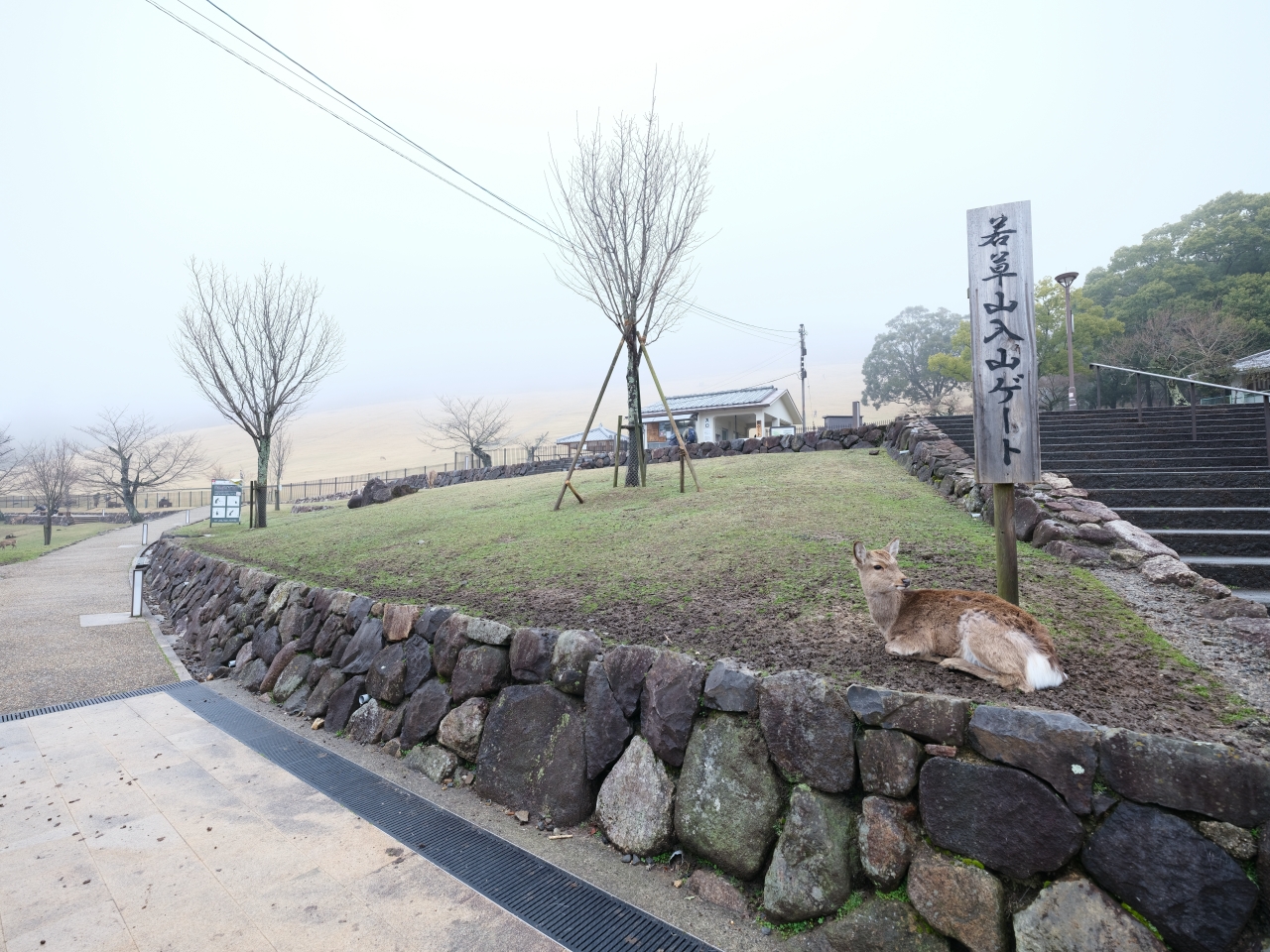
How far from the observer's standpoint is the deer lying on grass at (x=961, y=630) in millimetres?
2867

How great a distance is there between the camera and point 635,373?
1185cm

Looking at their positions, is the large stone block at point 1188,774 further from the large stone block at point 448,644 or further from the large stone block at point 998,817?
the large stone block at point 448,644

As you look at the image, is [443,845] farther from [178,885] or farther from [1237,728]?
[1237,728]

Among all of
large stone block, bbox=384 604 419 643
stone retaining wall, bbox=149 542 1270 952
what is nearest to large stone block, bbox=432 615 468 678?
stone retaining wall, bbox=149 542 1270 952

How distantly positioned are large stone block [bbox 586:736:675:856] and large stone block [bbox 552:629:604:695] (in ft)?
1.79

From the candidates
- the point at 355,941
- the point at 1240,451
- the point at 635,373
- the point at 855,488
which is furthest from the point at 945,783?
the point at 635,373

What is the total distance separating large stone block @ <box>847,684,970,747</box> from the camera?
2.64 meters

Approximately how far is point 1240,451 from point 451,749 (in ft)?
34.0

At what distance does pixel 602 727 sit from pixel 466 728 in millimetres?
1214

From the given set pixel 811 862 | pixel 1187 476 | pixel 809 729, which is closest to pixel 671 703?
pixel 809 729

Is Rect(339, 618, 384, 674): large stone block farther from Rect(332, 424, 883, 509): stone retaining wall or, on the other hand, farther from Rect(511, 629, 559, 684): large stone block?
Rect(332, 424, 883, 509): stone retaining wall

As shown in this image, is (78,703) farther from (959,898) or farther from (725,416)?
(725,416)

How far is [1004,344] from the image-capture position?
3564 mm

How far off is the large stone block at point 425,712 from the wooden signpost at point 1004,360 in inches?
151
